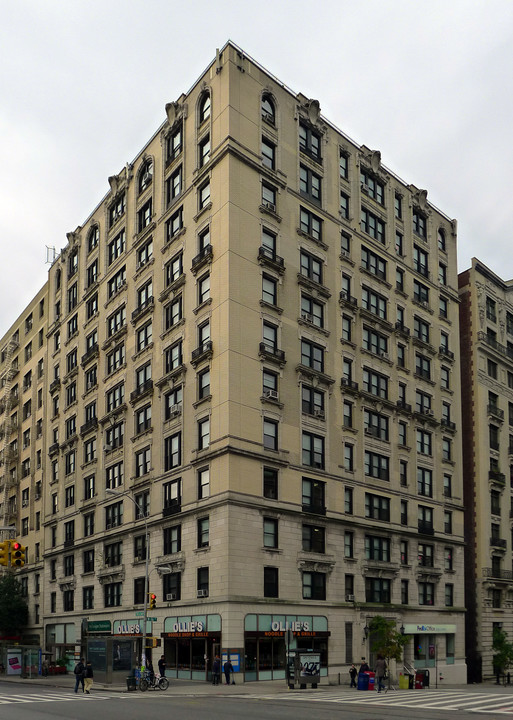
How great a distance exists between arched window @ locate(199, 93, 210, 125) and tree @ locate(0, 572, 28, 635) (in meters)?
53.0

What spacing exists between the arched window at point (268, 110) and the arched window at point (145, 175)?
40.0 ft

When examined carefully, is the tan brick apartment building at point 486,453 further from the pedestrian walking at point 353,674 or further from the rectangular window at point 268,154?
the rectangular window at point 268,154

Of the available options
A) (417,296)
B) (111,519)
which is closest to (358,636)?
(111,519)

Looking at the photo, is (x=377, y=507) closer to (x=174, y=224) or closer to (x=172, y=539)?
(x=172, y=539)

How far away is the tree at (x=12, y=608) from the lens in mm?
83938

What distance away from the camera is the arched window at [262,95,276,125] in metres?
62.1

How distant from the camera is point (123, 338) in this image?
70750 mm

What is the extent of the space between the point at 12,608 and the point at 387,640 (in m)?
45.3

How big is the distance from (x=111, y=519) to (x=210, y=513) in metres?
18.2

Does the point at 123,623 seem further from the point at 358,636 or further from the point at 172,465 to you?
the point at 358,636

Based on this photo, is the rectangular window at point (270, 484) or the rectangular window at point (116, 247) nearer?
the rectangular window at point (270, 484)

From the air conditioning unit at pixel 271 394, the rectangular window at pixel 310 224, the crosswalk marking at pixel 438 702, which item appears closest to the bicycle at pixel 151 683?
the crosswalk marking at pixel 438 702

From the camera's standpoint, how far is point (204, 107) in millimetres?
62875

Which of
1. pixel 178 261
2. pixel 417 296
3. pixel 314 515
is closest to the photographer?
pixel 314 515
